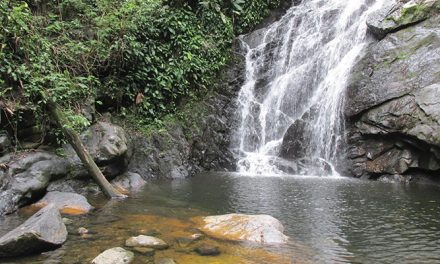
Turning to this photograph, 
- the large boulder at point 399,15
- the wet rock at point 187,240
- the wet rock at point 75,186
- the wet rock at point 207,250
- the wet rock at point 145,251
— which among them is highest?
the large boulder at point 399,15

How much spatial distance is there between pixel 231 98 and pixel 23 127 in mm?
8548

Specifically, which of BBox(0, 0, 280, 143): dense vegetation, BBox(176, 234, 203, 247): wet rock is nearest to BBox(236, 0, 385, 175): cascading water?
BBox(0, 0, 280, 143): dense vegetation

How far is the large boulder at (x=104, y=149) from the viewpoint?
9.74 meters

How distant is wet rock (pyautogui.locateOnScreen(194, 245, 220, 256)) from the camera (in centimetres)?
576

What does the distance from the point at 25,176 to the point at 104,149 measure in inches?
88.1

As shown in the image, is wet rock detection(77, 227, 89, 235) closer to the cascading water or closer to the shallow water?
the shallow water

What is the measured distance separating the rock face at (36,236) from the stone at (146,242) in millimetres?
989

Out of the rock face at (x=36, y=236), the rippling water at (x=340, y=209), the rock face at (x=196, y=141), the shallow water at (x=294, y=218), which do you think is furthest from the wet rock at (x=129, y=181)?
the rock face at (x=36, y=236)

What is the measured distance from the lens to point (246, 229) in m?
6.63

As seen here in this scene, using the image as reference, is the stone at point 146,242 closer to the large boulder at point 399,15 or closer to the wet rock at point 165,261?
the wet rock at point 165,261

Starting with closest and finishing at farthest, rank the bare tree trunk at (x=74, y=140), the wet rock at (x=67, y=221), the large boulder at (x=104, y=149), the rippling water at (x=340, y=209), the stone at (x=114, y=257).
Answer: the stone at (x=114, y=257), the rippling water at (x=340, y=209), the wet rock at (x=67, y=221), the bare tree trunk at (x=74, y=140), the large boulder at (x=104, y=149)

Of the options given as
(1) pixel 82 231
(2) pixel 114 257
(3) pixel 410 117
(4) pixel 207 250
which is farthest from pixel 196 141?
(2) pixel 114 257

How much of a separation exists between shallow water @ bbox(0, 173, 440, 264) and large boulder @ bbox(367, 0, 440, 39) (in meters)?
5.67

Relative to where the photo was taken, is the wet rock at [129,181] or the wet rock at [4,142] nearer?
the wet rock at [4,142]
